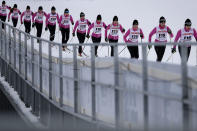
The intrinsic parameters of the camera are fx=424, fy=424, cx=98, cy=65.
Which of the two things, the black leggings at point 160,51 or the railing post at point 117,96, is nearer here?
the railing post at point 117,96

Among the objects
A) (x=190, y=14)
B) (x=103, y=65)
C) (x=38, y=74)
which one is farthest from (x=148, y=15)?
(x=103, y=65)

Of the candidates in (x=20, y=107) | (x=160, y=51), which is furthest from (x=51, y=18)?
(x=20, y=107)

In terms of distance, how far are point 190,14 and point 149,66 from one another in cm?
3854

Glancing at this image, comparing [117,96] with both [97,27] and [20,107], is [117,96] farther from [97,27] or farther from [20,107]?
[97,27]

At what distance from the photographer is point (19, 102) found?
1095cm

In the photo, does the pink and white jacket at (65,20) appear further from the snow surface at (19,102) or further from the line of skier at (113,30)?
the snow surface at (19,102)

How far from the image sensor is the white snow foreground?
348 inches

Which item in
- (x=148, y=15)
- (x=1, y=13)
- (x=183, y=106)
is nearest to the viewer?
(x=183, y=106)

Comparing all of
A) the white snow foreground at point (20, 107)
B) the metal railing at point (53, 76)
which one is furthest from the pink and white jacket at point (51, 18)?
the white snow foreground at point (20, 107)

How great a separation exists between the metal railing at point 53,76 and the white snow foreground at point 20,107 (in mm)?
151

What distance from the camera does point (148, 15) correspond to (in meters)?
45.4

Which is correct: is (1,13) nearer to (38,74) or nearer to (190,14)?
(38,74)

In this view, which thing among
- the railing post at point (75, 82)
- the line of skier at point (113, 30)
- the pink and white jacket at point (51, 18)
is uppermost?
the pink and white jacket at point (51, 18)

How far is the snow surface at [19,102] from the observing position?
9.35 m
